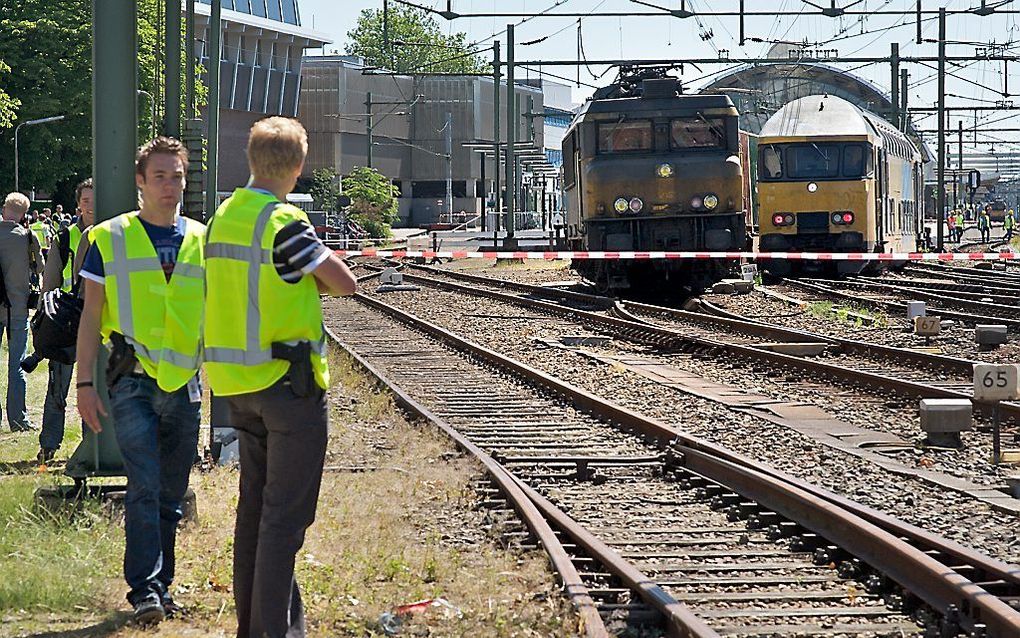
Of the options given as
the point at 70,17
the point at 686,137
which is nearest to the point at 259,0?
the point at 70,17

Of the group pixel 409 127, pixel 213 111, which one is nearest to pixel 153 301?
pixel 213 111

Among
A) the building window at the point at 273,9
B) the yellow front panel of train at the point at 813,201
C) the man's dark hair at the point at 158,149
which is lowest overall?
the man's dark hair at the point at 158,149

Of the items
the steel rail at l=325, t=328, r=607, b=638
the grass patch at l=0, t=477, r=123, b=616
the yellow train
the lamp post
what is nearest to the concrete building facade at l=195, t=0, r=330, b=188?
the lamp post

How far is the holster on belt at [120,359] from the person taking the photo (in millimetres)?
5848

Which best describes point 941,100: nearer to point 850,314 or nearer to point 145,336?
point 850,314

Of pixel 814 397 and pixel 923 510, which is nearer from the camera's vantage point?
pixel 923 510

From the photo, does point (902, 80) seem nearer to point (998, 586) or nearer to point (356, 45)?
point (998, 586)

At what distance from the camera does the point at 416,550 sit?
723 centimetres

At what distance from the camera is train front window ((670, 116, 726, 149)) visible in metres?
24.2

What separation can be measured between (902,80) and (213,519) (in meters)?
53.3

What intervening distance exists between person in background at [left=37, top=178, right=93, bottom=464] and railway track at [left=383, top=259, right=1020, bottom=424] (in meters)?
6.53

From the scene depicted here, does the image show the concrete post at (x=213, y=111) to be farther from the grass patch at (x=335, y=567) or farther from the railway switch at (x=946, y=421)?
the railway switch at (x=946, y=421)

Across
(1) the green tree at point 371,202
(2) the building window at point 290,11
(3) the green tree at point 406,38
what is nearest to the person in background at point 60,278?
(1) the green tree at point 371,202

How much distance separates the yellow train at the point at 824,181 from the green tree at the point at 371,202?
42.0 meters
